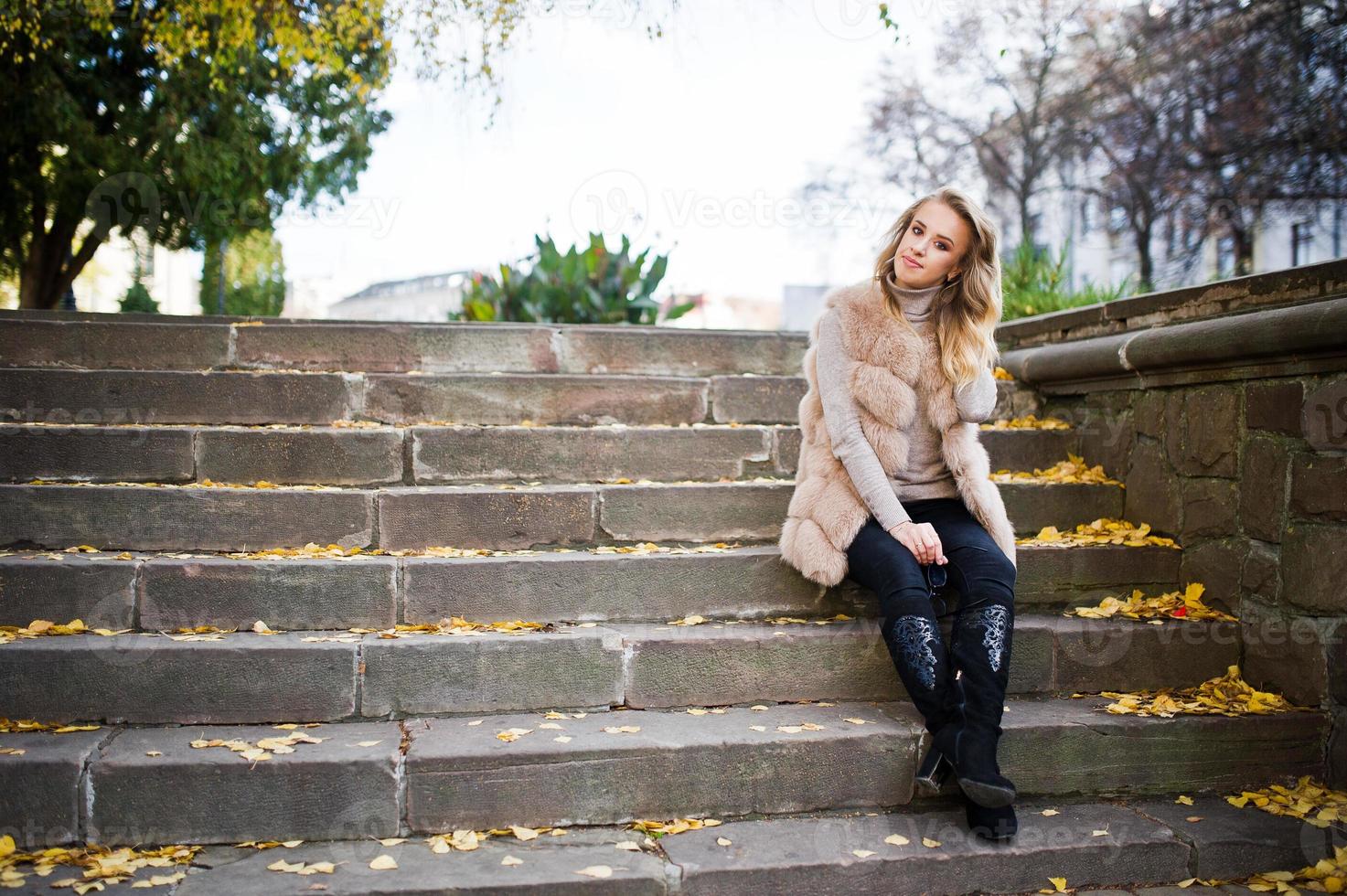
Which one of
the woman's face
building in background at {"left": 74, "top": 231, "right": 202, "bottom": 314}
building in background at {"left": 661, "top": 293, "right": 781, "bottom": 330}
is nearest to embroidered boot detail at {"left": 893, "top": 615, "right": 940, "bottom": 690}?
the woman's face

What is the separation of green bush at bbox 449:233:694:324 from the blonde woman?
3.83 m

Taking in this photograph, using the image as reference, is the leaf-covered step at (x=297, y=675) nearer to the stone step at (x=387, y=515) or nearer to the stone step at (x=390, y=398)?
the stone step at (x=387, y=515)

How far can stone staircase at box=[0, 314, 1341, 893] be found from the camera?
252 cm

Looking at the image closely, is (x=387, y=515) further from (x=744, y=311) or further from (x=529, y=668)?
(x=744, y=311)

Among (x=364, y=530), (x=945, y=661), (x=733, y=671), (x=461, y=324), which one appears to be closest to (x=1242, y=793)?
(x=945, y=661)

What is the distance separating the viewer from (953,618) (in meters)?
3.07

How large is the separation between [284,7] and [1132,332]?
6.48 m

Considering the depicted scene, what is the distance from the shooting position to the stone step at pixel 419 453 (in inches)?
144

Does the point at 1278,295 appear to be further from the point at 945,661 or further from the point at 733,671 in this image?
the point at 733,671

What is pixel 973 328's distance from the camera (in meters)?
3.19

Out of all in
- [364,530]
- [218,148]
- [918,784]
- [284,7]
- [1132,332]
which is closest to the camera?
[918,784]

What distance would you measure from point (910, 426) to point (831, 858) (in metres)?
1.39

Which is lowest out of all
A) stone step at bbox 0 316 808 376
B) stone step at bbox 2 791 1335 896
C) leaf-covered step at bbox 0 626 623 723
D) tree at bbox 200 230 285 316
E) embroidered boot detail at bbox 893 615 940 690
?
stone step at bbox 2 791 1335 896

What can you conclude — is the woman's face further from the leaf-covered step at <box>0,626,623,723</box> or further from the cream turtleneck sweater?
the leaf-covered step at <box>0,626,623,723</box>
